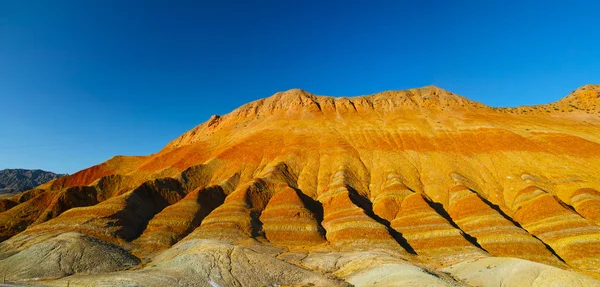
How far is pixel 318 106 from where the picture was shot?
129375 millimetres

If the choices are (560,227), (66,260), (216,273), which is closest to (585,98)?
(560,227)

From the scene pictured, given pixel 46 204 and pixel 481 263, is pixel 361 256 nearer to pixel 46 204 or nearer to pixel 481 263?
pixel 481 263

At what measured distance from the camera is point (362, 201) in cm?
7031

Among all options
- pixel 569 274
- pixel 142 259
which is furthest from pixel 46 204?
pixel 569 274

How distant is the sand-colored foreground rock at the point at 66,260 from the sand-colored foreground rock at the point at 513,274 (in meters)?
41.4

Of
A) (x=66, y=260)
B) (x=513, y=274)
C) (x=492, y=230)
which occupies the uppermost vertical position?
(x=66, y=260)

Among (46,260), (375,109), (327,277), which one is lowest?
(327,277)

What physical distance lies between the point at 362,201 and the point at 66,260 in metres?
52.0

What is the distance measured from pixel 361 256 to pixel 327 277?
27.8 ft

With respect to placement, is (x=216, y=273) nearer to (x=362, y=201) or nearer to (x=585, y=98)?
(x=362, y=201)

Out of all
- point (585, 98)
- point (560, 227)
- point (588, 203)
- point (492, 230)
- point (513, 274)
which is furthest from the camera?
point (585, 98)

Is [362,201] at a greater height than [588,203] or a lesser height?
greater

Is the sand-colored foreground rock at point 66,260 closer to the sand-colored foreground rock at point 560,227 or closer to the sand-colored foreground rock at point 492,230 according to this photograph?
the sand-colored foreground rock at point 492,230

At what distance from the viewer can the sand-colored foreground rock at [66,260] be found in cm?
3581
